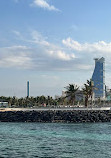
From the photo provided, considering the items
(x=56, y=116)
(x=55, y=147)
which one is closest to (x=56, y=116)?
(x=56, y=116)

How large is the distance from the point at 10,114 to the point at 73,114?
16.0 m

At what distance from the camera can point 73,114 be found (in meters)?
74.3

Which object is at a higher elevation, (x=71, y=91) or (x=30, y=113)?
(x=71, y=91)

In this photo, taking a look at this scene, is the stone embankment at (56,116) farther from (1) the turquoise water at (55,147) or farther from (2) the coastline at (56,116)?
(1) the turquoise water at (55,147)

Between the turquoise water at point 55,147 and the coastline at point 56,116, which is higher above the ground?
the coastline at point 56,116

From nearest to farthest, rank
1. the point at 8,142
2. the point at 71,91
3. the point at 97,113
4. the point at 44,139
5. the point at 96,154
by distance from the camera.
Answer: the point at 96,154 < the point at 8,142 < the point at 44,139 < the point at 97,113 < the point at 71,91

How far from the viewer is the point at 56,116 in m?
73.6

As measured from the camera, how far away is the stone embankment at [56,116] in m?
72.6

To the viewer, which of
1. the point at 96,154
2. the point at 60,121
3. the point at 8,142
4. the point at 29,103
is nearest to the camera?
the point at 96,154

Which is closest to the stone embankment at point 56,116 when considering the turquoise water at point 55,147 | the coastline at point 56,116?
the coastline at point 56,116

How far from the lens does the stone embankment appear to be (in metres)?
72.6

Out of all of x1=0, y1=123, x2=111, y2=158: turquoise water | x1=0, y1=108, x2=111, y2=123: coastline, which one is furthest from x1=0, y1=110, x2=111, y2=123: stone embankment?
x1=0, y1=123, x2=111, y2=158: turquoise water

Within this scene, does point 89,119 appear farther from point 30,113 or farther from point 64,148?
point 64,148

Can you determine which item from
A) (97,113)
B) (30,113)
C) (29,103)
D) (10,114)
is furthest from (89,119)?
(29,103)
